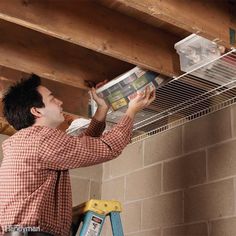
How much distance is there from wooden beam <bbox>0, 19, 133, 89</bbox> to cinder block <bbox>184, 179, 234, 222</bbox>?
0.70m

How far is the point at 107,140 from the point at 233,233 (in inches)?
28.7

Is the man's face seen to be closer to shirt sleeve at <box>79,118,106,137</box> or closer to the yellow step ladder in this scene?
shirt sleeve at <box>79,118,106,137</box>

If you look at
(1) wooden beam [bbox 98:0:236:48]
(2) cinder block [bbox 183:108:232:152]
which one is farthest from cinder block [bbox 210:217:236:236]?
(1) wooden beam [bbox 98:0:236:48]

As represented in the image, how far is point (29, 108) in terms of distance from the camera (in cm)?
194

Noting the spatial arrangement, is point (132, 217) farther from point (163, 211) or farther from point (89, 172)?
point (89, 172)

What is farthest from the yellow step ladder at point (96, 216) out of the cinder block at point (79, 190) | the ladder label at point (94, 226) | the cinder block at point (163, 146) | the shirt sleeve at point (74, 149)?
the cinder block at point (79, 190)

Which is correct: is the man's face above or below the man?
above

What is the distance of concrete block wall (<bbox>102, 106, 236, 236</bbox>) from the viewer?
213 cm

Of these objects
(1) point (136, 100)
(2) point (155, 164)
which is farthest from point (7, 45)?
(2) point (155, 164)

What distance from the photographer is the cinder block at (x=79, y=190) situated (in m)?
2.98

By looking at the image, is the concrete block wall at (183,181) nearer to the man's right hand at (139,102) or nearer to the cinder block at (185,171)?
the cinder block at (185,171)

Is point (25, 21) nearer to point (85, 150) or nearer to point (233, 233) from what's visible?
point (85, 150)

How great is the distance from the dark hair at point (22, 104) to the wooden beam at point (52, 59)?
0.67ft

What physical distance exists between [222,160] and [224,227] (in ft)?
1.01
